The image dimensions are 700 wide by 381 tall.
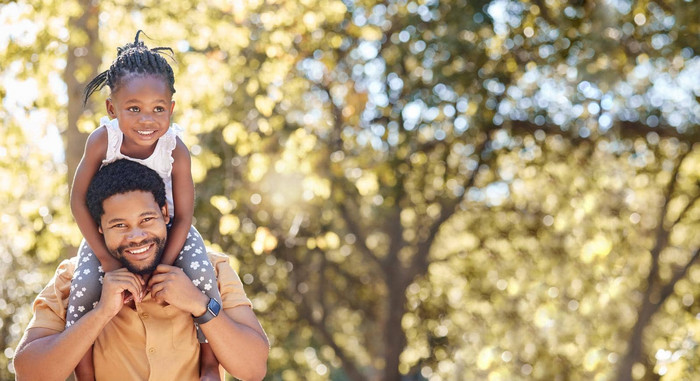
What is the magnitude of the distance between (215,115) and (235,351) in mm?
5399

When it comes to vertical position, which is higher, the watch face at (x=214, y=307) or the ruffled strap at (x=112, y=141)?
the ruffled strap at (x=112, y=141)

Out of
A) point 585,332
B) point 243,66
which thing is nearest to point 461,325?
point 585,332

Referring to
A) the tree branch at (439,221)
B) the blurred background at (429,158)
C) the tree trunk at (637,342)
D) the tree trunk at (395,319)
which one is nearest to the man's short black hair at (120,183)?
the blurred background at (429,158)

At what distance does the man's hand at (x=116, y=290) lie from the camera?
2.75 metres

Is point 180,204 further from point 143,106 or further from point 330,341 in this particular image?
point 330,341

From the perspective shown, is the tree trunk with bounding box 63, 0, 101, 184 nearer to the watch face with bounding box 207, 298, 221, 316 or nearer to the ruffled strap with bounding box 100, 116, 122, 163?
the ruffled strap with bounding box 100, 116, 122, 163

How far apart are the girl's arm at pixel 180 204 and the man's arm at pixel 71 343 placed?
0.28m

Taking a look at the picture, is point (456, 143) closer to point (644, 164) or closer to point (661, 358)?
point (644, 164)

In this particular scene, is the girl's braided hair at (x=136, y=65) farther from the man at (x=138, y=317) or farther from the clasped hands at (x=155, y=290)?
the clasped hands at (x=155, y=290)

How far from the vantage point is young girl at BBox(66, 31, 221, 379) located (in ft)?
9.80

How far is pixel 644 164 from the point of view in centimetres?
1040

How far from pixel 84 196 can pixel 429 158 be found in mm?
7985

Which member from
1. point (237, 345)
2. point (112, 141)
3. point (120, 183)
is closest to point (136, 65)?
point (112, 141)

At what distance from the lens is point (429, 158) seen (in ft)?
35.6
